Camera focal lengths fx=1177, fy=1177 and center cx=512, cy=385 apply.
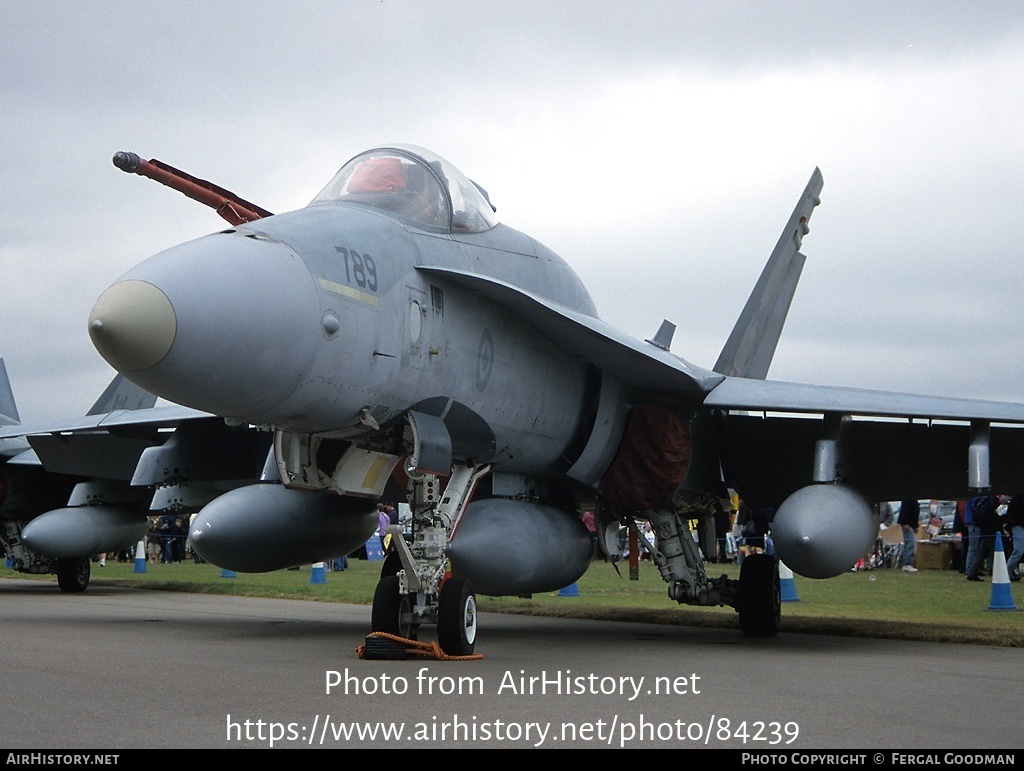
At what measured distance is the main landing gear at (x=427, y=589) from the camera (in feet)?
24.7

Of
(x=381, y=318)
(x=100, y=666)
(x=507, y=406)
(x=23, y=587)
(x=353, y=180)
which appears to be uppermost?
(x=353, y=180)

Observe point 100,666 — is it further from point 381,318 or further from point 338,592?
point 338,592

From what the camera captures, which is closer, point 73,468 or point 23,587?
point 73,468

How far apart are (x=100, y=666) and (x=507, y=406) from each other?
3.30 meters

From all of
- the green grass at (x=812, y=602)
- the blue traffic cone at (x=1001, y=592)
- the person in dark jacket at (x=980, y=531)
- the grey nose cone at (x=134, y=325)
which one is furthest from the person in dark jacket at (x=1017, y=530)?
the grey nose cone at (x=134, y=325)

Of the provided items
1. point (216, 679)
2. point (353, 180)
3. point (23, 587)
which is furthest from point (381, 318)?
point (23, 587)

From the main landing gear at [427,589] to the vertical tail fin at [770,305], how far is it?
5386 millimetres

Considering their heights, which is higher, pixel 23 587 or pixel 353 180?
pixel 353 180

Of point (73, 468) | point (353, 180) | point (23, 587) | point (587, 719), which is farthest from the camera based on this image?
point (23, 587)

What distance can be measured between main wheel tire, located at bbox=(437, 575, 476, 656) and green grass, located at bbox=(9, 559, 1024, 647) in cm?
462

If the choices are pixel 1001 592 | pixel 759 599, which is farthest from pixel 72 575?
pixel 1001 592

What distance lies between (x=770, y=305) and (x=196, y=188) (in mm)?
6847

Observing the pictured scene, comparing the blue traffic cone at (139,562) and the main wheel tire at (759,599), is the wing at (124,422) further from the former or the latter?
the blue traffic cone at (139,562)

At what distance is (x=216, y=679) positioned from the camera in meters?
6.50
